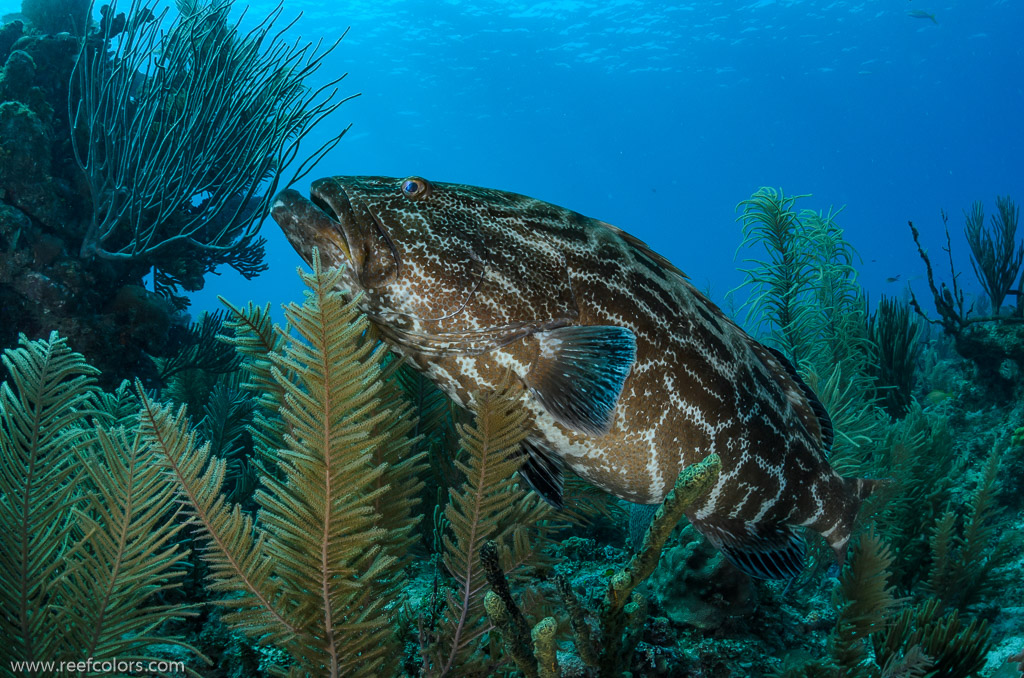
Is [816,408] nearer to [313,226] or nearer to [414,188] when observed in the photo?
[414,188]

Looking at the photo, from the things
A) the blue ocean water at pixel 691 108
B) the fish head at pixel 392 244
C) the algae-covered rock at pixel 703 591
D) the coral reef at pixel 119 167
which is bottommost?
the algae-covered rock at pixel 703 591

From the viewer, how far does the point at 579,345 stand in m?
1.93

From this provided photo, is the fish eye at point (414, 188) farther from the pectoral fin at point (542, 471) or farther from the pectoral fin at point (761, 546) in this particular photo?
the pectoral fin at point (761, 546)

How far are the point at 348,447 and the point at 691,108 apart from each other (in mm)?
105725

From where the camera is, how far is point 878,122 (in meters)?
108

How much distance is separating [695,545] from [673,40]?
74.2 meters

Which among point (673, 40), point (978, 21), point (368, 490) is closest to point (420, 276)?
point (368, 490)

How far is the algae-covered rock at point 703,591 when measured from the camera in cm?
263

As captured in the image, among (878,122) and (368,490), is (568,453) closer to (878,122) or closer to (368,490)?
(368,490)

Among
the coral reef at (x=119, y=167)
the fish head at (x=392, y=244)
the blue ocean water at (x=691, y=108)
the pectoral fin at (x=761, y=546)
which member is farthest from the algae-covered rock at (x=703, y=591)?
the blue ocean water at (x=691, y=108)

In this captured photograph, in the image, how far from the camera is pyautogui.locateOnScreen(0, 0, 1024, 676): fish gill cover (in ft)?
4.80

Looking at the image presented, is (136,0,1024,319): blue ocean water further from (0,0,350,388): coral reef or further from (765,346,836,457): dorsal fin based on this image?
(765,346,836,457): dorsal fin
